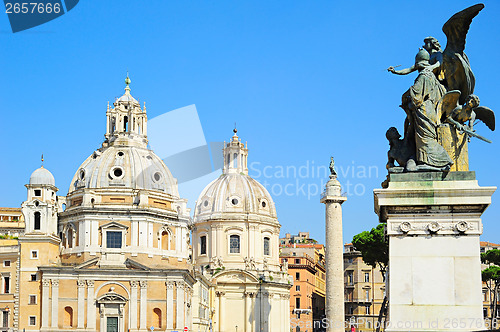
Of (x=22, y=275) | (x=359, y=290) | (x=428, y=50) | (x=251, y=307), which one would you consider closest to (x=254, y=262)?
(x=251, y=307)

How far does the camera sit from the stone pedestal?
1012 cm

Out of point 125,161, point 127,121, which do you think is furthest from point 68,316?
point 127,121

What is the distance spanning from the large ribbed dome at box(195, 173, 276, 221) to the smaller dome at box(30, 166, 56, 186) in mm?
27484

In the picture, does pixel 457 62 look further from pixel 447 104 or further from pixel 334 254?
pixel 334 254

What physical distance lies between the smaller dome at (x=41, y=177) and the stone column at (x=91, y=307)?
35.7 feet

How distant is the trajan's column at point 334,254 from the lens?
5462cm

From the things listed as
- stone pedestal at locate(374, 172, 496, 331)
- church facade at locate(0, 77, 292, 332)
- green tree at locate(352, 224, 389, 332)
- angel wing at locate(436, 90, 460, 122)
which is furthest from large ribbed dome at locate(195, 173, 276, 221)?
stone pedestal at locate(374, 172, 496, 331)

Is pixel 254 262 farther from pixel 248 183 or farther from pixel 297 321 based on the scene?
pixel 297 321

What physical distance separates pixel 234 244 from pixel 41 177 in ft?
98.4

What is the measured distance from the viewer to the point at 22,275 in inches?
2982

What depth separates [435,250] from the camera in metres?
10.3

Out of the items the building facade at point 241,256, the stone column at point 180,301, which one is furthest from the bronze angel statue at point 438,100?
the building facade at point 241,256

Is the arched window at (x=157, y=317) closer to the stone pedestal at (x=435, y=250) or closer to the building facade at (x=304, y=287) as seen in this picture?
the building facade at (x=304, y=287)

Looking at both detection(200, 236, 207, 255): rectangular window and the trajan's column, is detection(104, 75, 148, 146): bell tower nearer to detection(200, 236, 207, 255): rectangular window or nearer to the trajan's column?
detection(200, 236, 207, 255): rectangular window
